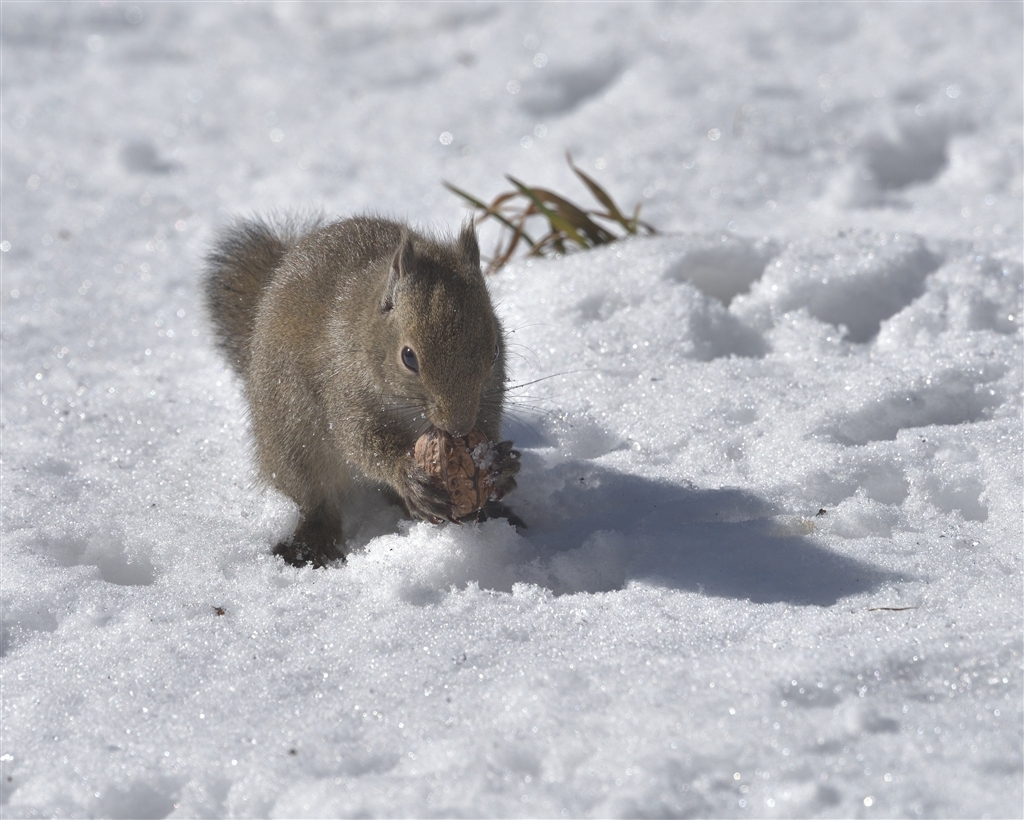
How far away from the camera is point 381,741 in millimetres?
2104

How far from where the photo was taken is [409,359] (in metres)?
2.80

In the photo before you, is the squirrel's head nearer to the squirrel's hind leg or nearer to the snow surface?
the snow surface

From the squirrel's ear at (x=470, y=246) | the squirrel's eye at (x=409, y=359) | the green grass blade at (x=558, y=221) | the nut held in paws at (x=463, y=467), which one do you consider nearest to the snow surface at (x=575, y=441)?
the nut held in paws at (x=463, y=467)

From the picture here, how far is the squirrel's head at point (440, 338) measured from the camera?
271cm

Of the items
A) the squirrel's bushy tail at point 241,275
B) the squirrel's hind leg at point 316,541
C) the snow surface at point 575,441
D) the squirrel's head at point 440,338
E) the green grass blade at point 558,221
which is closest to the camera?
the snow surface at point 575,441

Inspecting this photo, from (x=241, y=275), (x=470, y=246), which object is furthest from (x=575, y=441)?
(x=241, y=275)

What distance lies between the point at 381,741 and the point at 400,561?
27.0 inches

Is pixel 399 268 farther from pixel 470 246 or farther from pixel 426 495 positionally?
pixel 426 495

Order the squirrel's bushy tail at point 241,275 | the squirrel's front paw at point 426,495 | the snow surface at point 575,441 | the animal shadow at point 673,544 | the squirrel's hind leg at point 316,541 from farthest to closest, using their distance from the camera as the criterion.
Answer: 1. the squirrel's bushy tail at point 241,275
2. the squirrel's hind leg at point 316,541
3. the squirrel's front paw at point 426,495
4. the animal shadow at point 673,544
5. the snow surface at point 575,441

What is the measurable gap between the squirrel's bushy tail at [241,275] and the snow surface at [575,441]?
19cm

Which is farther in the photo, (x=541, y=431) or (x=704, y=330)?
(x=704, y=330)

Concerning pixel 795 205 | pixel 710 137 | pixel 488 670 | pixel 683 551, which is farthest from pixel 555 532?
pixel 710 137

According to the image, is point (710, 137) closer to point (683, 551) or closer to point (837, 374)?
point (837, 374)

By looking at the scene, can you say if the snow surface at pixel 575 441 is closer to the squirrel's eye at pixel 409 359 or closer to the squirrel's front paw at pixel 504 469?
the squirrel's front paw at pixel 504 469
